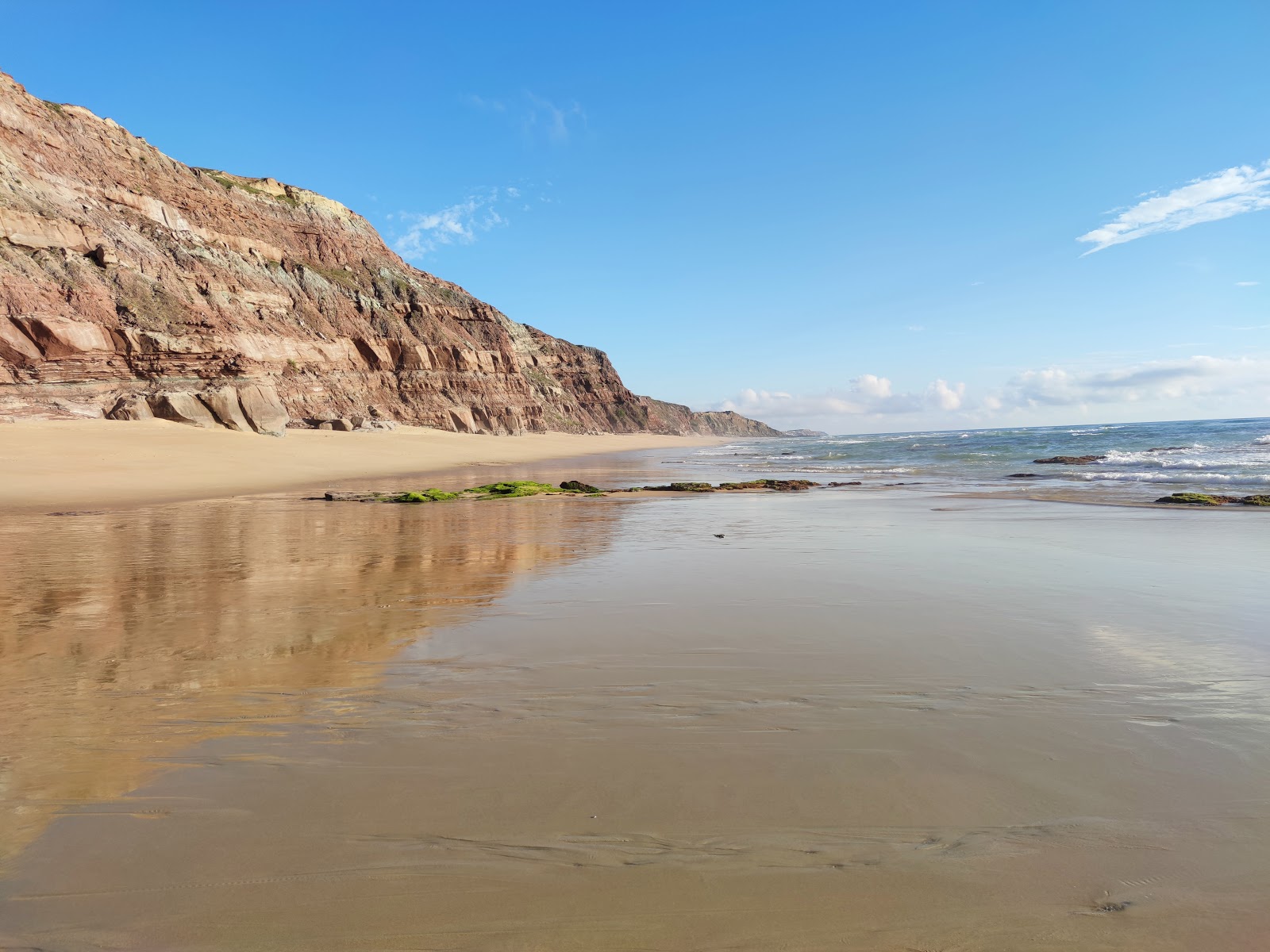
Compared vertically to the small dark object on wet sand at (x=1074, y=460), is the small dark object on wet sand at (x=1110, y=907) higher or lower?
lower

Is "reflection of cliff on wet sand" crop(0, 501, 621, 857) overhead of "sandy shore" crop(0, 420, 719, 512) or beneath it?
beneath

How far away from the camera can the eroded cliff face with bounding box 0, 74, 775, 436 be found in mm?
28953

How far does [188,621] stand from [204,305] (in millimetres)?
40342

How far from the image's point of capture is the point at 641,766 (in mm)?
2766

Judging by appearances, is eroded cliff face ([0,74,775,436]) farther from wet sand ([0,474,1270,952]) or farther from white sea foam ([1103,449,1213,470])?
white sea foam ([1103,449,1213,470])

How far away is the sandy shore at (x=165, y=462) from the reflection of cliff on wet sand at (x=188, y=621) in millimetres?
5282

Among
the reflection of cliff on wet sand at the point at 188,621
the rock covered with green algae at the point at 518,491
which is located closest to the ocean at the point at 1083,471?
the rock covered with green algae at the point at 518,491

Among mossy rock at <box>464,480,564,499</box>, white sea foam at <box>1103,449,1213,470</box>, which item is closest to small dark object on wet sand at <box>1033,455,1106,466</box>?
white sea foam at <box>1103,449,1213,470</box>

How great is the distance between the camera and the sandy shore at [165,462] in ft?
50.4

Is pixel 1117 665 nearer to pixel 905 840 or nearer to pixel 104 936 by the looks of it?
pixel 905 840

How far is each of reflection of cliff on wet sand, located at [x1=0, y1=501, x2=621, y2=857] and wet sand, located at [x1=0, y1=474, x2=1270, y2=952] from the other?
0.11ft

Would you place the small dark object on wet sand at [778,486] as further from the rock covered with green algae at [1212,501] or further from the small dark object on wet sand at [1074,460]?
the small dark object on wet sand at [1074,460]

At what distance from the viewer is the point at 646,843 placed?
2.24m

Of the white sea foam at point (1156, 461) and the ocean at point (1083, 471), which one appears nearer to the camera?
the ocean at point (1083, 471)
